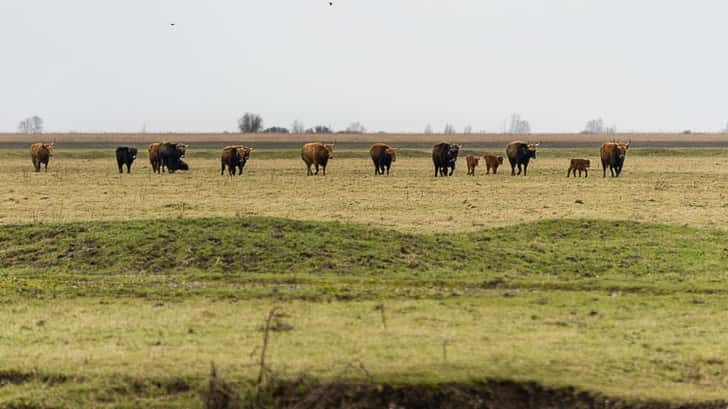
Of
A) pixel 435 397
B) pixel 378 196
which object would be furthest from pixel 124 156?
pixel 435 397

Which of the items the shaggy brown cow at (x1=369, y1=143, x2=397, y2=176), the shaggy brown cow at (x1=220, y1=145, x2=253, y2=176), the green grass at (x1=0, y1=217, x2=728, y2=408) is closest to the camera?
the green grass at (x1=0, y1=217, x2=728, y2=408)

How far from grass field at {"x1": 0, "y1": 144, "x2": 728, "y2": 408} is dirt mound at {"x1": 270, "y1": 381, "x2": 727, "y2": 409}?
0.46 ft

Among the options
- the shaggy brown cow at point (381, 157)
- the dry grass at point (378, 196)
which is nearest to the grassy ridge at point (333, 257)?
the dry grass at point (378, 196)

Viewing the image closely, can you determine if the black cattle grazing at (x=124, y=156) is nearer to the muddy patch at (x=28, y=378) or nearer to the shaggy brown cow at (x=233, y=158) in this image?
the shaggy brown cow at (x=233, y=158)

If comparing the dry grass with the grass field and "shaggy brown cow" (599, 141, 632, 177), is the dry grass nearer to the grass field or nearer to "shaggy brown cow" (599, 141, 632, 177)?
the grass field

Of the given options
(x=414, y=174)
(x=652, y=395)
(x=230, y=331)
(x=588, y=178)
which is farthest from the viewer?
(x=414, y=174)

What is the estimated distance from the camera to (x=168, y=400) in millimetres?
11500

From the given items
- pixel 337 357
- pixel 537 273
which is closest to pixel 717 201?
pixel 537 273

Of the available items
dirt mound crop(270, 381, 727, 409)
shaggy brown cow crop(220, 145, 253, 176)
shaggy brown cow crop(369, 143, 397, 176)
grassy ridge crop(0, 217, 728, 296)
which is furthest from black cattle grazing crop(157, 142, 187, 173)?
dirt mound crop(270, 381, 727, 409)

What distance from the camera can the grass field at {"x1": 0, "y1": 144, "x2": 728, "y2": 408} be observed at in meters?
12.0

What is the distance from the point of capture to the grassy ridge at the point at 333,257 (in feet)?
59.4

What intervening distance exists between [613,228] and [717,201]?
11.7m

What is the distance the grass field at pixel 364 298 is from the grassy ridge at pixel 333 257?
2.6 inches

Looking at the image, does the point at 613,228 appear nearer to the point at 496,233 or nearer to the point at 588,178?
the point at 496,233
